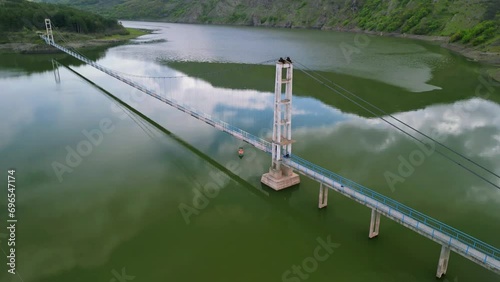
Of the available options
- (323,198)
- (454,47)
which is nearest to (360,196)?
(323,198)

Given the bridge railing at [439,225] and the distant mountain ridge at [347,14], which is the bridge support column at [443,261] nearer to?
the bridge railing at [439,225]

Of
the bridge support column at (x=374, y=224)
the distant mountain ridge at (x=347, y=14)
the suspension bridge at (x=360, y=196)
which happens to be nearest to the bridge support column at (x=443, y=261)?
the suspension bridge at (x=360, y=196)

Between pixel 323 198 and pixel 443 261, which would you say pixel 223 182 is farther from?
pixel 443 261

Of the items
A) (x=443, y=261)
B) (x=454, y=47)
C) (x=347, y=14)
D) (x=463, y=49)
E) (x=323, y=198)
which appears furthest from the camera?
(x=347, y=14)

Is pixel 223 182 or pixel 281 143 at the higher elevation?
pixel 281 143

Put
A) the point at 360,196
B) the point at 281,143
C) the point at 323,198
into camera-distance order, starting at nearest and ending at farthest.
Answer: the point at 360,196 → the point at 323,198 → the point at 281,143

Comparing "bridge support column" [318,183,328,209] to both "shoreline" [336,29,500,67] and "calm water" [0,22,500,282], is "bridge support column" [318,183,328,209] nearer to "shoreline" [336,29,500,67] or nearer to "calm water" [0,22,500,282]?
"calm water" [0,22,500,282]

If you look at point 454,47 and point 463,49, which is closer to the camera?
point 463,49

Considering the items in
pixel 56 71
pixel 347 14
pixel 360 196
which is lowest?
pixel 56 71
